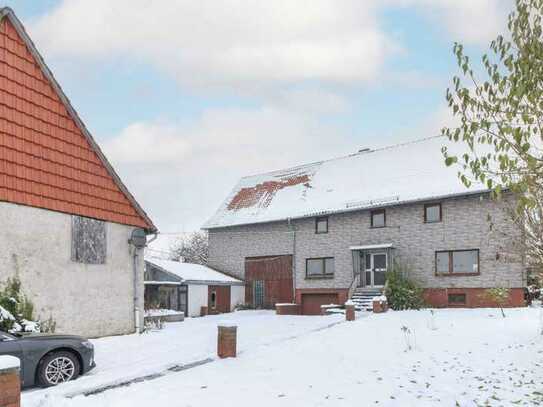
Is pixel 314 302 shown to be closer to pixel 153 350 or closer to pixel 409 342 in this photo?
pixel 409 342

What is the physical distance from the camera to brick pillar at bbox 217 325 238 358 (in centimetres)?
1189

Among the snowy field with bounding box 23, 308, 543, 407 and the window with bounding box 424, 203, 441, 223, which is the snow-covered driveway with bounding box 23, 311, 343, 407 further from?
the window with bounding box 424, 203, 441, 223

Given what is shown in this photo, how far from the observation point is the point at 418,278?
1013 inches

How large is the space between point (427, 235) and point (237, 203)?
13.9 m

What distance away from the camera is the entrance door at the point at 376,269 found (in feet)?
90.6

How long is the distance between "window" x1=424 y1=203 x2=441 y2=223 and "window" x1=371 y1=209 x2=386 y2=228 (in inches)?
89.7

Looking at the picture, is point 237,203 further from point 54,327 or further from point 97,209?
point 54,327

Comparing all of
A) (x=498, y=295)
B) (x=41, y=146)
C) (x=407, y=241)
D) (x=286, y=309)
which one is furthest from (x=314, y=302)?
(x=41, y=146)

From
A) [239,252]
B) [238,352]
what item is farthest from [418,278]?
[238,352]

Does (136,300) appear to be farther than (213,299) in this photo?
No

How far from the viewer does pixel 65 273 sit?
15.5 metres

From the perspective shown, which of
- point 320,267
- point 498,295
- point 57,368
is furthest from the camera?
point 320,267

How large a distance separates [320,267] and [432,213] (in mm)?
7171

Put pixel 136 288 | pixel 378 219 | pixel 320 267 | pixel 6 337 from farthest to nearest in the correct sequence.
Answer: pixel 320 267
pixel 378 219
pixel 136 288
pixel 6 337
